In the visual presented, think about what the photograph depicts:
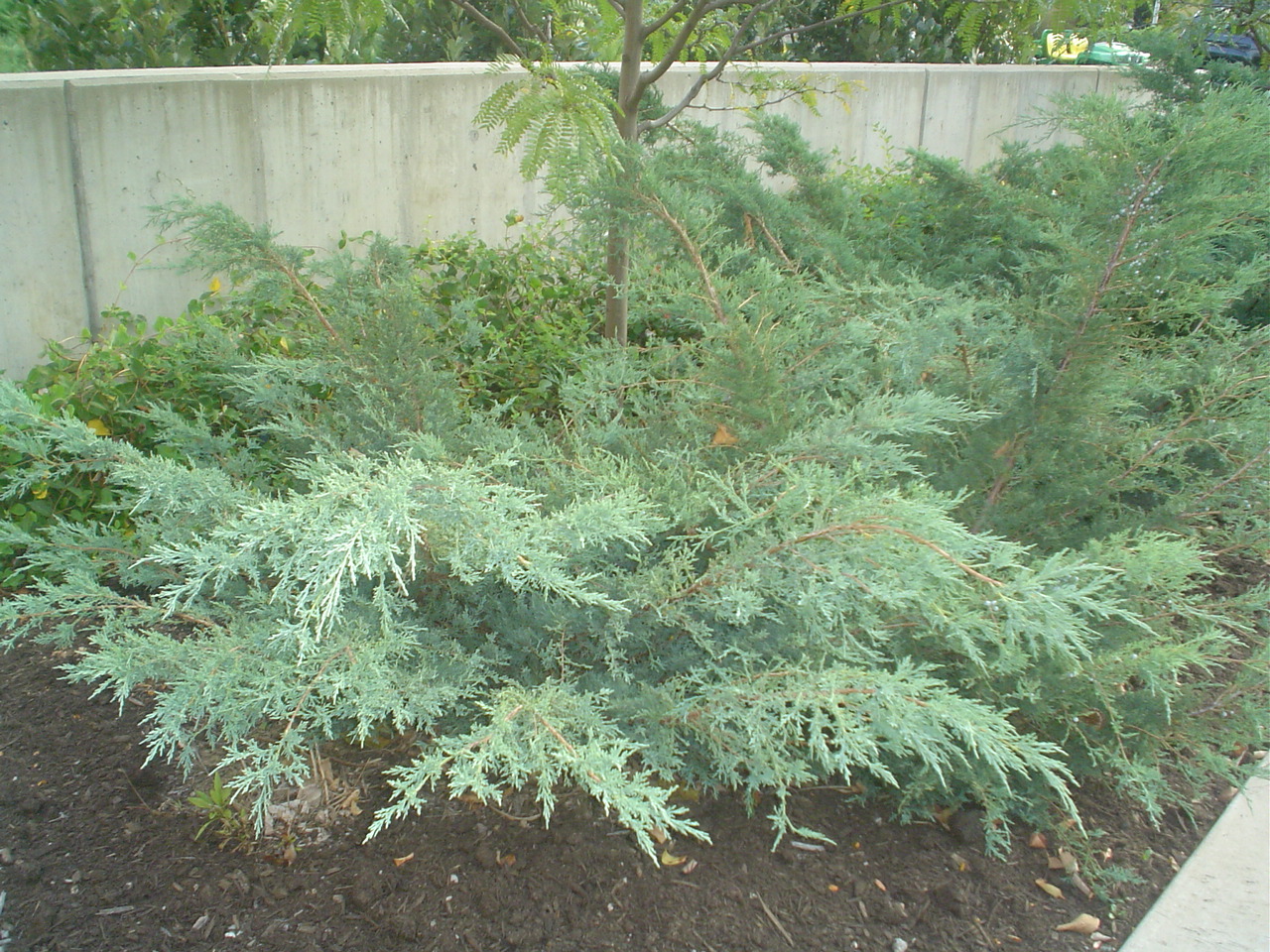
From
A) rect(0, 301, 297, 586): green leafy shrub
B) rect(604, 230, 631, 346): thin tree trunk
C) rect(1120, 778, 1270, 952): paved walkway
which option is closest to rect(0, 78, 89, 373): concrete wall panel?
rect(0, 301, 297, 586): green leafy shrub

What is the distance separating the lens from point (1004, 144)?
458cm

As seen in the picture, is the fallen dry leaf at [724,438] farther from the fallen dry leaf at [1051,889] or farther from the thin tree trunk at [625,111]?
the fallen dry leaf at [1051,889]

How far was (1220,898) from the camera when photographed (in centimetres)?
227

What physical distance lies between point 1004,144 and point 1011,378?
2.58 m

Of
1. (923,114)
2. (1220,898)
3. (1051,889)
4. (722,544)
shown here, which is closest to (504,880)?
(722,544)

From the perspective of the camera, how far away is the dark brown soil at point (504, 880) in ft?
6.61

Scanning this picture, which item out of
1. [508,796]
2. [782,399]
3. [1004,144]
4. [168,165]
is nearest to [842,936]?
[508,796]

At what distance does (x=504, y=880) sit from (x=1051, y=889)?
126 cm

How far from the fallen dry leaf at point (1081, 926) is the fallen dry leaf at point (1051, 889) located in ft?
0.23

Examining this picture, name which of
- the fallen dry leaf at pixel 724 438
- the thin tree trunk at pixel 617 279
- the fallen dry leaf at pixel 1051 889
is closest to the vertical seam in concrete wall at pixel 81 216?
the thin tree trunk at pixel 617 279

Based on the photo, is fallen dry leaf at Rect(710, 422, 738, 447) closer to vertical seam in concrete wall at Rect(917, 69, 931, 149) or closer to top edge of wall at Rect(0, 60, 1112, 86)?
top edge of wall at Rect(0, 60, 1112, 86)

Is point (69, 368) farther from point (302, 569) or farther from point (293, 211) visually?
point (302, 569)

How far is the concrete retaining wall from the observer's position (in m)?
4.27

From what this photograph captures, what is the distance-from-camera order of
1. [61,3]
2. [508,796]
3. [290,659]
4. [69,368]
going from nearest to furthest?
1. [290,659]
2. [508,796]
3. [69,368]
4. [61,3]
